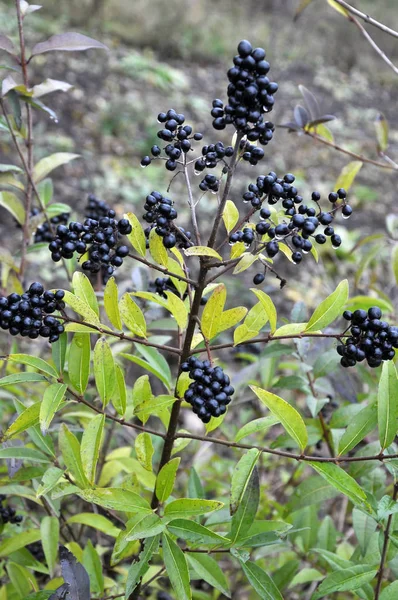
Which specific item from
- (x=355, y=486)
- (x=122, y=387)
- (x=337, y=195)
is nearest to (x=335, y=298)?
(x=337, y=195)

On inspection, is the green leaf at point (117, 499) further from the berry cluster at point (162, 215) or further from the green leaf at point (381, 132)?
the green leaf at point (381, 132)

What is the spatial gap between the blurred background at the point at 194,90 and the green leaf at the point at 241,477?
2.69 meters

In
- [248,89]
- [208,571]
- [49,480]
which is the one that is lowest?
[208,571]

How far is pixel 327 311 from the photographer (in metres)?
1.26

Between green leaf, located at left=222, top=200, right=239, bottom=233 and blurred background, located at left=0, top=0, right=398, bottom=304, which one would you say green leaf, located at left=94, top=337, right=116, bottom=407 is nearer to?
green leaf, located at left=222, top=200, right=239, bottom=233

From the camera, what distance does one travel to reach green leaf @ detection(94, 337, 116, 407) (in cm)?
126

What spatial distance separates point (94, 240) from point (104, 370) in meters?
0.29

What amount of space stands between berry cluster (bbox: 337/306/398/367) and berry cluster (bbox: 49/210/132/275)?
0.48m

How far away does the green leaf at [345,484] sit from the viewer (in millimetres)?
1142

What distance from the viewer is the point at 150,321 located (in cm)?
190

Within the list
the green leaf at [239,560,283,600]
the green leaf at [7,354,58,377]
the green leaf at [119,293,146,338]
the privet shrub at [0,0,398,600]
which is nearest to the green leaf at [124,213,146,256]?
the privet shrub at [0,0,398,600]

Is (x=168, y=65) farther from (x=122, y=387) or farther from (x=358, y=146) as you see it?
(x=122, y=387)

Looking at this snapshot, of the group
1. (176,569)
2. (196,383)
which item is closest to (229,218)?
(196,383)

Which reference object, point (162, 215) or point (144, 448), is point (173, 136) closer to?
point (162, 215)
